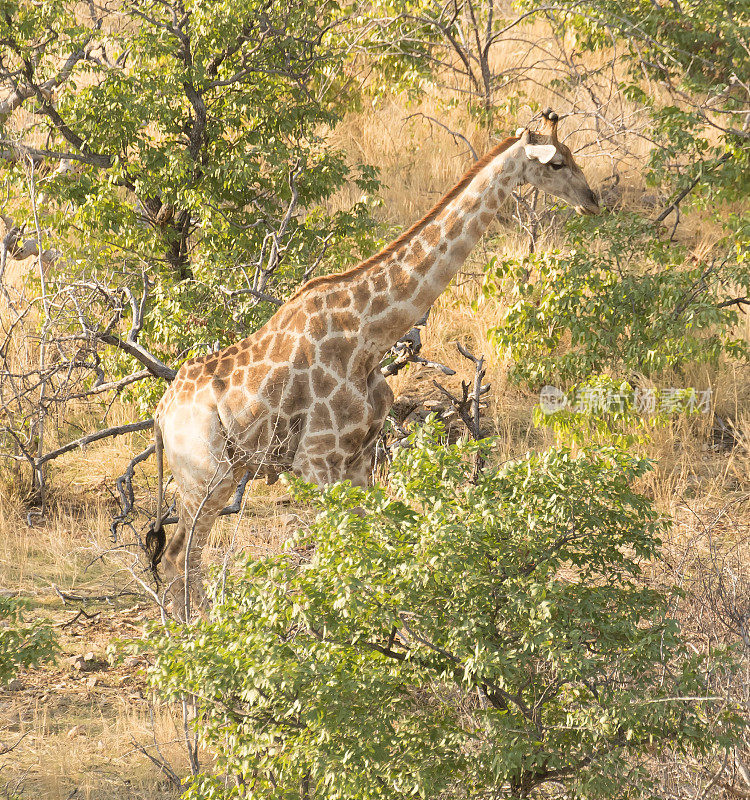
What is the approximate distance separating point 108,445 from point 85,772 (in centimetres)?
538

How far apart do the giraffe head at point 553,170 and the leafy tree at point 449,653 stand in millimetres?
2239

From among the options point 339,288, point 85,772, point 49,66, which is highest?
point 49,66

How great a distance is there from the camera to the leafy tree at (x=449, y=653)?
329cm

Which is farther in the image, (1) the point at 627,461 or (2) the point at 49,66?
(2) the point at 49,66

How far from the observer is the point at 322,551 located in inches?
139

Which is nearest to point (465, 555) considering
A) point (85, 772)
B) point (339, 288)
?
point (339, 288)

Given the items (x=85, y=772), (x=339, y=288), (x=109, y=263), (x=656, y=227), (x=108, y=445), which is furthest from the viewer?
(x=108, y=445)

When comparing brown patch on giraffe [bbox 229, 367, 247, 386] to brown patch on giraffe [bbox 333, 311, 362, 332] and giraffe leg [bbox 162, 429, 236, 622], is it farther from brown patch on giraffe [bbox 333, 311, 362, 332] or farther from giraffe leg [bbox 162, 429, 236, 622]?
brown patch on giraffe [bbox 333, 311, 362, 332]

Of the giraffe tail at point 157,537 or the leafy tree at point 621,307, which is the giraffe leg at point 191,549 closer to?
the giraffe tail at point 157,537

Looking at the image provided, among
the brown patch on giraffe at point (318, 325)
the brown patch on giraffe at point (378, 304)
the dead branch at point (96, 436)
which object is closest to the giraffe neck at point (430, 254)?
the brown patch on giraffe at point (378, 304)

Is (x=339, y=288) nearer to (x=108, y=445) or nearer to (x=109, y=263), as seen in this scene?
(x=109, y=263)

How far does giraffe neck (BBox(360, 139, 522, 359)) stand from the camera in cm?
526

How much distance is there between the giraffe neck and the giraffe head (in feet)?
0.25

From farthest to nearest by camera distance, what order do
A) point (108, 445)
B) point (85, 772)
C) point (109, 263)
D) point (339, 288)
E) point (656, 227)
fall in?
1. point (108, 445)
2. point (109, 263)
3. point (656, 227)
4. point (339, 288)
5. point (85, 772)
